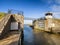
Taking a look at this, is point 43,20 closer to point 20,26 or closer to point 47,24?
point 47,24

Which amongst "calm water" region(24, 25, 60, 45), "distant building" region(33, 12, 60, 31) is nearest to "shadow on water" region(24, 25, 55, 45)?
"calm water" region(24, 25, 60, 45)

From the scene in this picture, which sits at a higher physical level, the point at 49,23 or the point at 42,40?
the point at 49,23

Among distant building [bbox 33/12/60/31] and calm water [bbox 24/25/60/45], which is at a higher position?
distant building [bbox 33/12/60/31]

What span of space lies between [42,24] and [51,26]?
5062mm

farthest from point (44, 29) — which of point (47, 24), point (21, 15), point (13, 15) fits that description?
point (13, 15)

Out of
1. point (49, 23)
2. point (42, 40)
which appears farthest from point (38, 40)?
point (49, 23)

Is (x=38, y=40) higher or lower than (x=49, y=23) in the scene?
lower

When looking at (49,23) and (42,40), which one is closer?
(42,40)

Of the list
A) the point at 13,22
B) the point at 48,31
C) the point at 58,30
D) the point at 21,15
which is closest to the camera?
the point at 13,22

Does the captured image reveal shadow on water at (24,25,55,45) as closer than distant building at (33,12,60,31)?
Yes

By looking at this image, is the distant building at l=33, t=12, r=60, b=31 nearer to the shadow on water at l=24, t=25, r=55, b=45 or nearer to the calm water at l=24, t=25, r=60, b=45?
the calm water at l=24, t=25, r=60, b=45

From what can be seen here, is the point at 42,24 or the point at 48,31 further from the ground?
the point at 42,24

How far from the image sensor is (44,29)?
135 ft

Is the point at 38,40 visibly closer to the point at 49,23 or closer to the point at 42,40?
the point at 42,40
